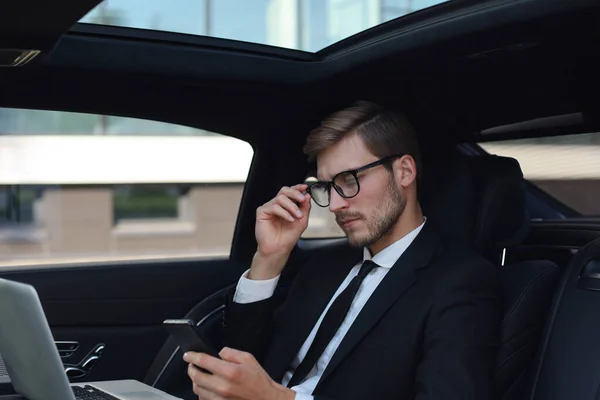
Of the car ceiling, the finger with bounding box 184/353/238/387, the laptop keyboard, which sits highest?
the car ceiling

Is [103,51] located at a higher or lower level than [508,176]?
higher

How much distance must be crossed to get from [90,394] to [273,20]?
15.9 ft

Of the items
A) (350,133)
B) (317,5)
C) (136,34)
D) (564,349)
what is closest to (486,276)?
(564,349)

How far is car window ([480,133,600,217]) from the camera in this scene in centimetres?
262

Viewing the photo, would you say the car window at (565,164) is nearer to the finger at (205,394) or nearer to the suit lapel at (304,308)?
the suit lapel at (304,308)

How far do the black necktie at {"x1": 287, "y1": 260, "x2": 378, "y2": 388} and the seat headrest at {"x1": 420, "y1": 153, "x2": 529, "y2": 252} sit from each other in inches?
11.3

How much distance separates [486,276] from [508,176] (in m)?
0.34

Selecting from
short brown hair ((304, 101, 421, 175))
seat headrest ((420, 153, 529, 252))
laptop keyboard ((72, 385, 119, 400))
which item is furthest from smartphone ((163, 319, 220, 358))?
seat headrest ((420, 153, 529, 252))

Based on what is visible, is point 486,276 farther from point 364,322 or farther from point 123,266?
point 123,266

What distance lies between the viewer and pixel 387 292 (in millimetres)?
2221

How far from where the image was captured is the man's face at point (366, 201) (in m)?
2.31

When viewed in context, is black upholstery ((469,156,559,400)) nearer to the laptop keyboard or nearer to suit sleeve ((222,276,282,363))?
suit sleeve ((222,276,282,363))

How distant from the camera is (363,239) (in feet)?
7.61

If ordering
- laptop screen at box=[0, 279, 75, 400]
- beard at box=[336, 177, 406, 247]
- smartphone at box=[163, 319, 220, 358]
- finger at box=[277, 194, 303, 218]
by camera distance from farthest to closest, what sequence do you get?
1. finger at box=[277, 194, 303, 218]
2. beard at box=[336, 177, 406, 247]
3. smartphone at box=[163, 319, 220, 358]
4. laptop screen at box=[0, 279, 75, 400]
